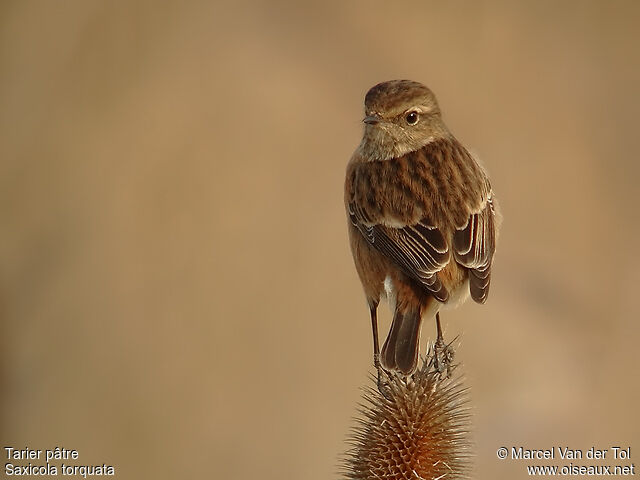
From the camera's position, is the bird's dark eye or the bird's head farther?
the bird's dark eye

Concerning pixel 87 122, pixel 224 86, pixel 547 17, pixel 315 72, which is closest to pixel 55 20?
pixel 87 122

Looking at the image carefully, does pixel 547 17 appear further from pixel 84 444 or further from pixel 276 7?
pixel 84 444

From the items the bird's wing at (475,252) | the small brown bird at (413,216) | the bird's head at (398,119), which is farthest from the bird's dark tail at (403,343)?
the bird's head at (398,119)

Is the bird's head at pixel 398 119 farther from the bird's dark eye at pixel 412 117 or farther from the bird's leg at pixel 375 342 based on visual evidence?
the bird's leg at pixel 375 342

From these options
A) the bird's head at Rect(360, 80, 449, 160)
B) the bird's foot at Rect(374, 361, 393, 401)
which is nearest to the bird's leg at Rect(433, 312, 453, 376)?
the bird's foot at Rect(374, 361, 393, 401)

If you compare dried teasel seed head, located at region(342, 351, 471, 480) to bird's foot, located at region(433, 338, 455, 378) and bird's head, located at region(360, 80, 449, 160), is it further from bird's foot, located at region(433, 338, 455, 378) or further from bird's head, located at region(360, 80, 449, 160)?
bird's head, located at region(360, 80, 449, 160)
